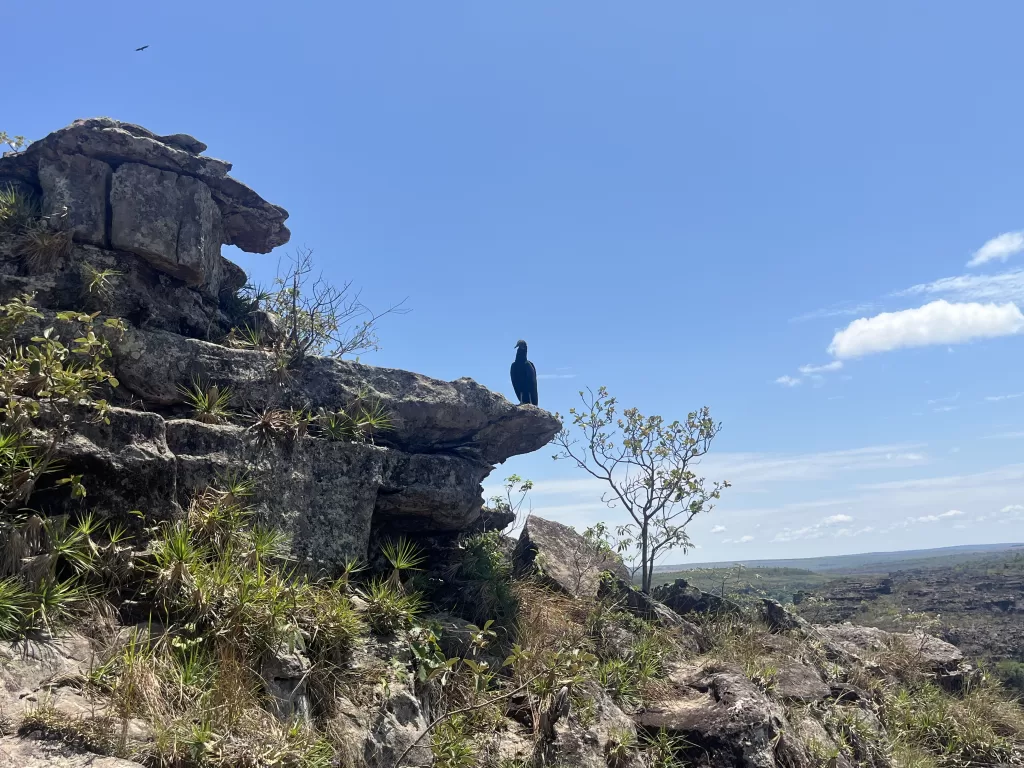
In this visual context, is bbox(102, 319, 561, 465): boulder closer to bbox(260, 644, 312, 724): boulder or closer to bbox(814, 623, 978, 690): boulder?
bbox(260, 644, 312, 724): boulder

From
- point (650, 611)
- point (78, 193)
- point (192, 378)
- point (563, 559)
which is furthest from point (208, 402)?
point (650, 611)

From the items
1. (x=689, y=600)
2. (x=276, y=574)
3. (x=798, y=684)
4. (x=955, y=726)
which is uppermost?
(x=276, y=574)

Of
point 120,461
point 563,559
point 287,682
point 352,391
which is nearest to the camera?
point 287,682

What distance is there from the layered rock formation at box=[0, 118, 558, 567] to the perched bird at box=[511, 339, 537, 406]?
2132 mm

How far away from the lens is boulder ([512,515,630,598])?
11.4 m

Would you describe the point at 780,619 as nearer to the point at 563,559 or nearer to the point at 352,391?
the point at 563,559

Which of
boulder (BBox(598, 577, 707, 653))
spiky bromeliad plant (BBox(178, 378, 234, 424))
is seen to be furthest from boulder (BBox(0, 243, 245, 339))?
boulder (BBox(598, 577, 707, 653))

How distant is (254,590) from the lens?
6422mm

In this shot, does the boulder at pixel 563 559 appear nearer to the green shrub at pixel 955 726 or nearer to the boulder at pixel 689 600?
the boulder at pixel 689 600

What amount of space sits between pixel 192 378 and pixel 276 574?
3.17 m

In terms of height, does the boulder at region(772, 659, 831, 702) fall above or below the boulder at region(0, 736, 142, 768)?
below

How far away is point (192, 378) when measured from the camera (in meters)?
8.55

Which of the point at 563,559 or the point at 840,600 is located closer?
the point at 563,559

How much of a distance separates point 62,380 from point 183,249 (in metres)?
3.26
